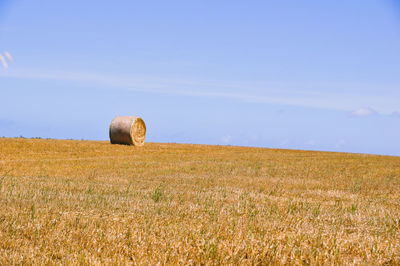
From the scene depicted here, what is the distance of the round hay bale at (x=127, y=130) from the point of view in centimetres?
3072

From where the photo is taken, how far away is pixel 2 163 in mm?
17000

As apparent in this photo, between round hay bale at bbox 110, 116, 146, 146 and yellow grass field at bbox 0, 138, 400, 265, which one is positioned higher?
round hay bale at bbox 110, 116, 146, 146

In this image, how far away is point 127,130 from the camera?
1208 inches

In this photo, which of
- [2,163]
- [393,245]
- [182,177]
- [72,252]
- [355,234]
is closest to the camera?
Result: [72,252]

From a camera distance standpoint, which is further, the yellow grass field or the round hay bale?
the round hay bale

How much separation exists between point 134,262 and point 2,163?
15.0 meters

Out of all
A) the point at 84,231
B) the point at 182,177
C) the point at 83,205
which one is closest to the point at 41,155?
the point at 182,177

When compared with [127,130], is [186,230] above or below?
below

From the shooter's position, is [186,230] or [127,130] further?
[127,130]

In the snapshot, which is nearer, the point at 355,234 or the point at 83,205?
the point at 355,234

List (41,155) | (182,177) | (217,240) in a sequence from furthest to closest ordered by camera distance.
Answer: (41,155)
(182,177)
(217,240)

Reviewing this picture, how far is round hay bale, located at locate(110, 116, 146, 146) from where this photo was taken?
3072 centimetres

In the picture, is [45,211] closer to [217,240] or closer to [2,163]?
[217,240]

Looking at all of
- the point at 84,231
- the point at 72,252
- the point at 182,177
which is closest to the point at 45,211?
the point at 84,231
